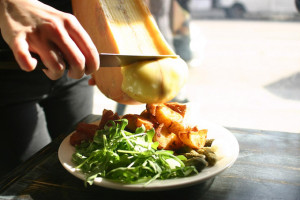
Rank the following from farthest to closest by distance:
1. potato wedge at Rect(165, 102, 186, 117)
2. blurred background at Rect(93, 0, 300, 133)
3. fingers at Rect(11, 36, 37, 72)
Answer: blurred background at Rect(93, 0, 300, 133), potato wedge at Rect(165, 102, 186, 117), fingers at Rect(11, 36, 37, 72)

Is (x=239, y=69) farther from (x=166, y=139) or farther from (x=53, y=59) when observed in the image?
(x=53, y=59)

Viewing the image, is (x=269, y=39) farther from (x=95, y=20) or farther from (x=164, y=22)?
(x=95, y=20)

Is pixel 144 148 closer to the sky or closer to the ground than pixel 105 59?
closer to the ground

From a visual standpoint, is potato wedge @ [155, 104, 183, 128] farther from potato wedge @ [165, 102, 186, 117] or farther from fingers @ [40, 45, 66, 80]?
fingers @ [40, 45, 66, 80]

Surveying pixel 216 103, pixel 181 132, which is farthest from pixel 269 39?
pixel 181 132

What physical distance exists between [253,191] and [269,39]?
4.71m

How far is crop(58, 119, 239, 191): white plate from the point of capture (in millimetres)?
745

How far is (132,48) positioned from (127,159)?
359 millimetres

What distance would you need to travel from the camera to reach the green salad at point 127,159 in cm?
79

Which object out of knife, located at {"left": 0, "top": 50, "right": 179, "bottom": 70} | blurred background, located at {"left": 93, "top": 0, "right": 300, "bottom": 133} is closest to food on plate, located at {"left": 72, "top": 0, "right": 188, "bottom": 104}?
knife, located at {"left": 0, "top": 50, "right": 179, "bottom": 70}

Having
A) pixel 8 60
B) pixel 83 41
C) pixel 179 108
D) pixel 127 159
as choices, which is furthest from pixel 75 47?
→ pixel 179 108

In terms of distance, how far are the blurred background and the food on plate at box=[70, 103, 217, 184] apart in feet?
→ 0.60

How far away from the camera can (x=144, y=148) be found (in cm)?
88

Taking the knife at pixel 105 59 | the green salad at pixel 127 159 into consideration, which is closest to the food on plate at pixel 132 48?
the knife at pixel 105 59
